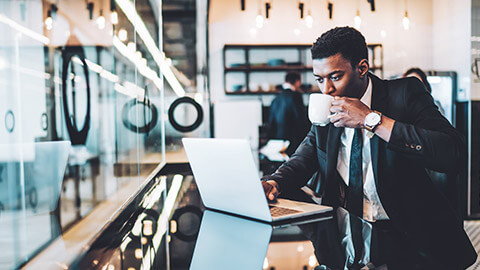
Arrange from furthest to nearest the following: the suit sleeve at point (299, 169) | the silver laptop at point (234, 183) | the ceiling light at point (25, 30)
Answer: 1. the ceiling light at point (25, 30)
2. the suit sleeve at point (299, 169)
3. the silver laptop at point (234, 183)

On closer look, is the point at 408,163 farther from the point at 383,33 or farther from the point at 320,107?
the point at 383,33

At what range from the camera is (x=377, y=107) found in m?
1.48

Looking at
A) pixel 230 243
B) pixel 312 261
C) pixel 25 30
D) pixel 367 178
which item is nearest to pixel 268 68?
pixel 25 30

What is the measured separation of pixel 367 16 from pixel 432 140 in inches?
243

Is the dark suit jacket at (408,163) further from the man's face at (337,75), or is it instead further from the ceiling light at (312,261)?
the ceiling light at (312,261)

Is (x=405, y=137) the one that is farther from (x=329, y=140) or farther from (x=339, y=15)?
(x=339, y=15)

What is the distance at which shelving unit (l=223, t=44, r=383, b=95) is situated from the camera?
6473 millimetres

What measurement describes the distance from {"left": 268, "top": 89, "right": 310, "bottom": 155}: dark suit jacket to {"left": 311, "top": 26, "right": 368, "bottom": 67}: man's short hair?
3.48m

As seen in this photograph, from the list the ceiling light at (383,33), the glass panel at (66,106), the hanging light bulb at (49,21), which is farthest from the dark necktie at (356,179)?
the ceiling light at (383,33)

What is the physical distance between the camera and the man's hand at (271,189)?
1310 mm

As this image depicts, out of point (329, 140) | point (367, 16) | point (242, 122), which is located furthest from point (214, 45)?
point (329, 140)

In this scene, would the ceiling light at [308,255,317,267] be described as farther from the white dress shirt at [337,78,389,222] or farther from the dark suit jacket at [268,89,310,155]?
the dark suit jacket at [268,89,310,155]

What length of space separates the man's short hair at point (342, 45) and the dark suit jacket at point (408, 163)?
15cm

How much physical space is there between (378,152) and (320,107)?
300 mm
